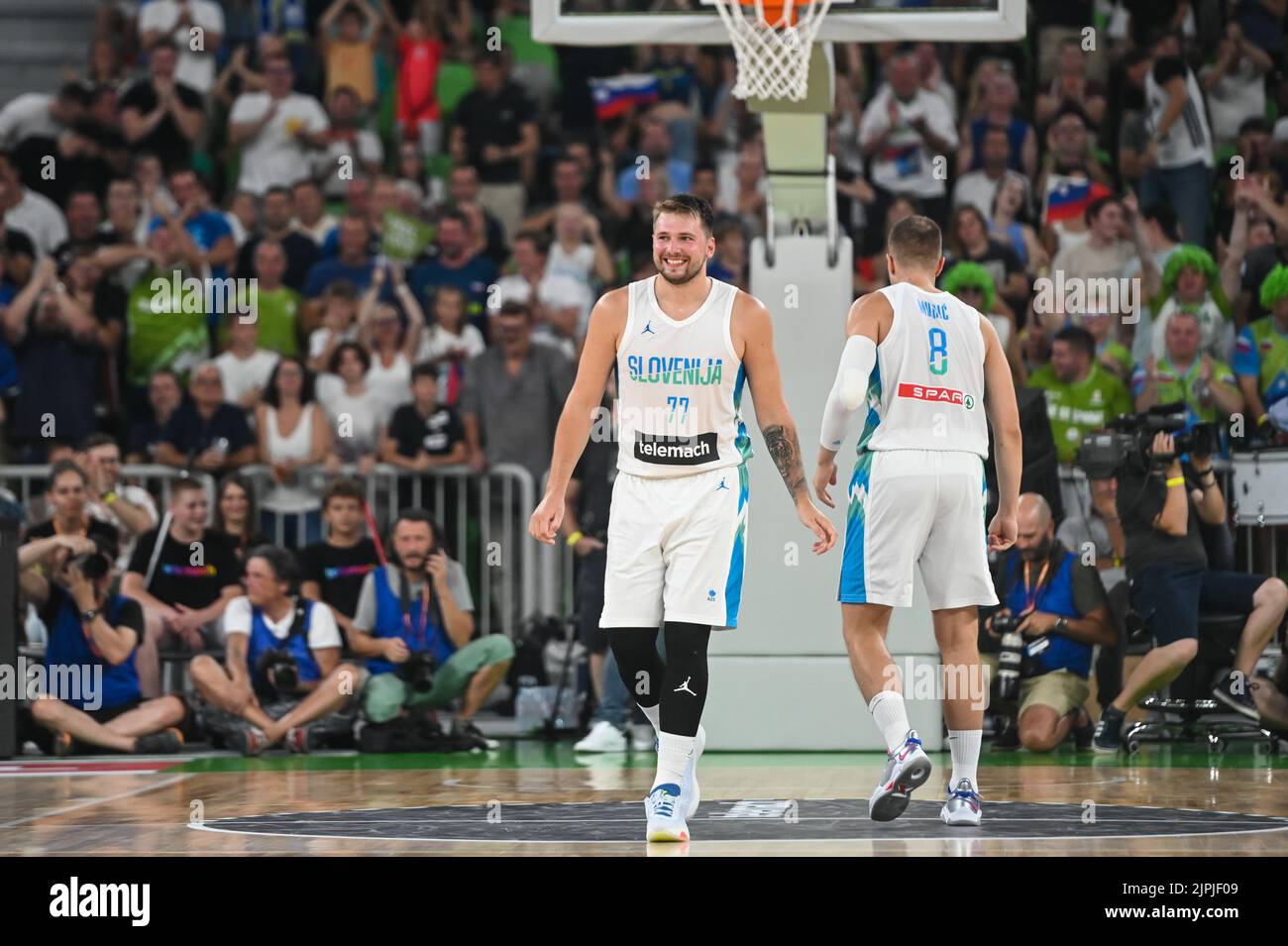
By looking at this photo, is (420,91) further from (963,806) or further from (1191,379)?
(963,806)

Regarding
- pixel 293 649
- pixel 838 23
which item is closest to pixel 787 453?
pixel 838 23

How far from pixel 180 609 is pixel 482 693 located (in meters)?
1.99

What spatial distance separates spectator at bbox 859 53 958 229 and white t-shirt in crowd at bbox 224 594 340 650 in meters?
5.61

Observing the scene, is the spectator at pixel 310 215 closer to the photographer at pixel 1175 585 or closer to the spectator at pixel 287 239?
the spectator at pixel 287 239

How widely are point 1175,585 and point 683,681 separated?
490 cm

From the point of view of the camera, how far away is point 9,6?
17.8 meters

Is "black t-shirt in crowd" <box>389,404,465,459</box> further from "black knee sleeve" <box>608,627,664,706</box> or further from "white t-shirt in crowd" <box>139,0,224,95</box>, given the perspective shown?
"black knee sleeve" <box>608,627,664,706</box>

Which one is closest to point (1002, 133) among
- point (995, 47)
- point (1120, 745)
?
point (995, 47)

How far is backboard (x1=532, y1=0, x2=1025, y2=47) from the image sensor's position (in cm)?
1068

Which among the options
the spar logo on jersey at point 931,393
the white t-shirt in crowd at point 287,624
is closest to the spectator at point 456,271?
the white t-shirt in crowd at point 287,624

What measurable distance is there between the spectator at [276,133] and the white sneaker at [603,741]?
626 cm

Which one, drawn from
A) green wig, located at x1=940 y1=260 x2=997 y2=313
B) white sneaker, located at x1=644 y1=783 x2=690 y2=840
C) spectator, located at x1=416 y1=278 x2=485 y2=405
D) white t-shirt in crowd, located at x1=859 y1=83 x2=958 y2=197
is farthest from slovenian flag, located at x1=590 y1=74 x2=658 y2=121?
white sneaker, located at x1=644 y1=783 x2=690 y2=840

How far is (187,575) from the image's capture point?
487 inches
